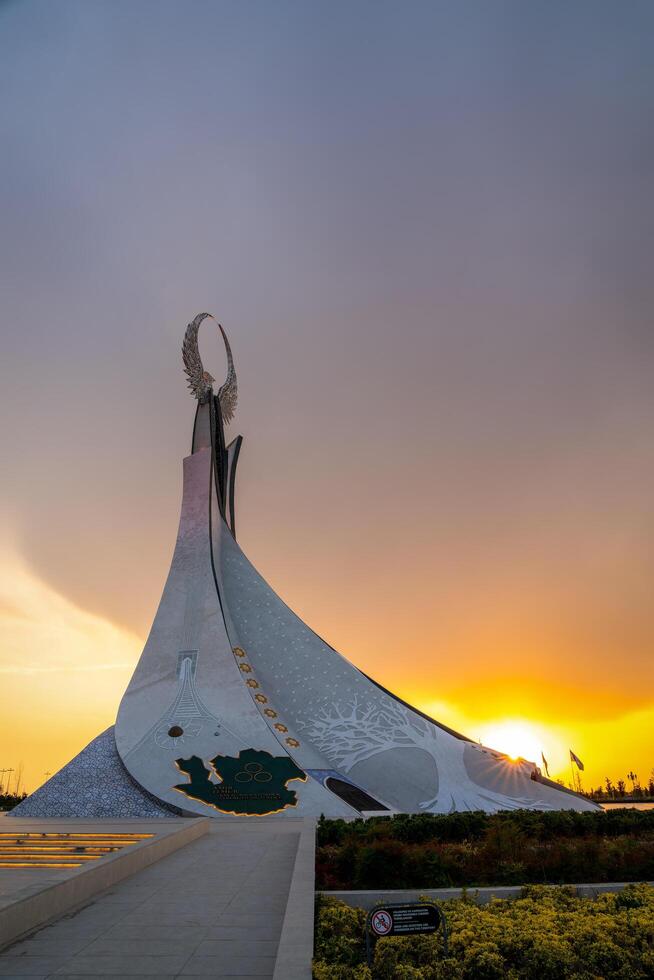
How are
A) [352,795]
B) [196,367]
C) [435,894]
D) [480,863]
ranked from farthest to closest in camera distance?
1. [196,367]
2. [352,795]
3. [480,863]
4. [435,894]

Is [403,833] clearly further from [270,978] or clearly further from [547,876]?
[270,978]

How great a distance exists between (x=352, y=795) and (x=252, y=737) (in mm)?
2542

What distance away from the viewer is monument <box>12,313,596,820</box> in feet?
43.3

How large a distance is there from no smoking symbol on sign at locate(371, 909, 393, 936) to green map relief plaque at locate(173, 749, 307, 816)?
34.5 feet

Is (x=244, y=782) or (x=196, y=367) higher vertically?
(x=196, y=367)

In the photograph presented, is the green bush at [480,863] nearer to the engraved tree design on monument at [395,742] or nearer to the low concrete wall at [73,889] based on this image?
the low concrete wall at [73,889]

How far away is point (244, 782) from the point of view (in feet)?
43.4

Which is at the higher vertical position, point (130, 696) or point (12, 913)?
point (130, 696)

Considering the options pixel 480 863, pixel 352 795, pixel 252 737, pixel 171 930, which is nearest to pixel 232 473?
pixel 252 737

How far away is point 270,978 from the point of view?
323 cm

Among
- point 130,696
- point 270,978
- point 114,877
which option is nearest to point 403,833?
point 114,877

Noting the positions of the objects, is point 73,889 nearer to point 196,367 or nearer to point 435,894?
point 435,894

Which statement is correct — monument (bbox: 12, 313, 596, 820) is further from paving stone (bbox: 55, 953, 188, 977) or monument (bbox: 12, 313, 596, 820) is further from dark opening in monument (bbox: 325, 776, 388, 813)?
paving stone (bbox: 55, 953, 188, 977)

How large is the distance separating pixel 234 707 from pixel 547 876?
33.4 feet
